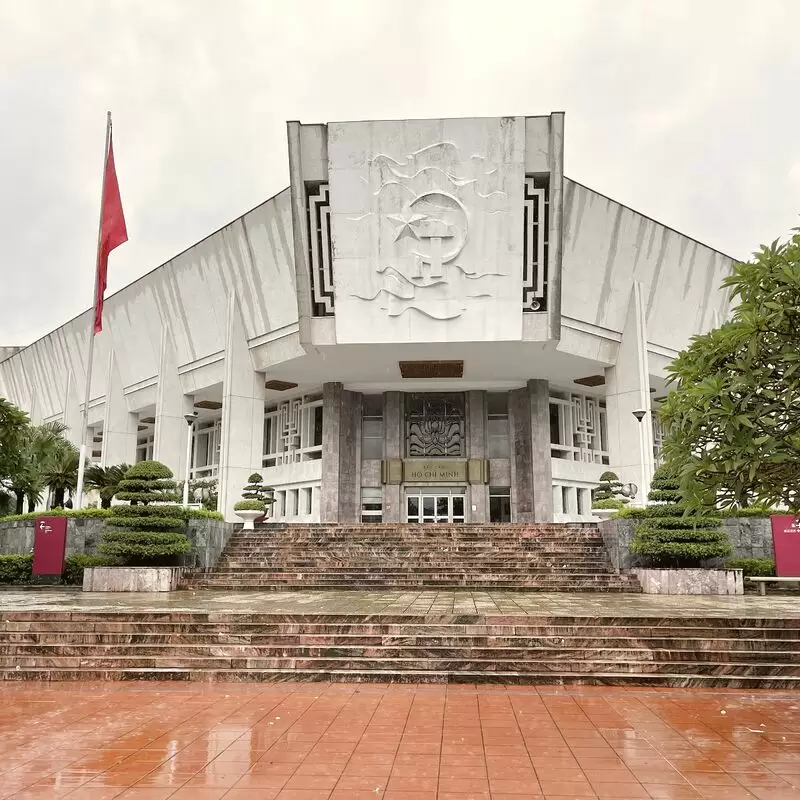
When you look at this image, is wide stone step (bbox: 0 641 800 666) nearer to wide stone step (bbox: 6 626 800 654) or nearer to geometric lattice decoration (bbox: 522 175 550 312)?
wide stone step (bbox: 6 626 800 654)

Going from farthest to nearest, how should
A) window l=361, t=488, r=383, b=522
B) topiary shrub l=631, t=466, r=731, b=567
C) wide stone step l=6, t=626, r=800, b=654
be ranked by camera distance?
window l=361, t=488, r=383, b=522 < topiary shrub l=631, t=466, r=731, b=567 < wide stone step l=6, t=626, r=800, b=654

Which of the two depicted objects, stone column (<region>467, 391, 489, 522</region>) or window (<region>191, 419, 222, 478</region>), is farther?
window (<region>191, 419, 222, 478</region>)

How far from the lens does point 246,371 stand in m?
26.7

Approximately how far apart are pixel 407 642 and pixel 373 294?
1563 centimetres

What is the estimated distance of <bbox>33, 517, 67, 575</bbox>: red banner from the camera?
57.2ft

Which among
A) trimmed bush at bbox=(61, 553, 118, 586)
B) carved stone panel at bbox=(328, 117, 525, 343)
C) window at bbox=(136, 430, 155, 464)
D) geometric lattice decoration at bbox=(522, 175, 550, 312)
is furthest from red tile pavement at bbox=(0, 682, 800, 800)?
window at bbox=(136, 430, 155, 464)

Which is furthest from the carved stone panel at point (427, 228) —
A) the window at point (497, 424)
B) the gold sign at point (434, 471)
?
the gold sign at point (434, 471)

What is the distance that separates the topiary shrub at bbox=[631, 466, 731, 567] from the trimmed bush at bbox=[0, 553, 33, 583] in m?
14.2

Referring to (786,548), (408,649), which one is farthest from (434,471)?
(408,649)

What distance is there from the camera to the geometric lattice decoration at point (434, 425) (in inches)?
1141

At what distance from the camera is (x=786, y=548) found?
16.0 meters

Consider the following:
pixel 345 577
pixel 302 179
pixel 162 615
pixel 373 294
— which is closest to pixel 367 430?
pixel 373 294

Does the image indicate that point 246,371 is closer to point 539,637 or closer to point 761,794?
point 539,637

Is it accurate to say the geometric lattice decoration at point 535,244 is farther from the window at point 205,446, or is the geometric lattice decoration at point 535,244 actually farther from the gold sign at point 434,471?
the window at point 205,446
